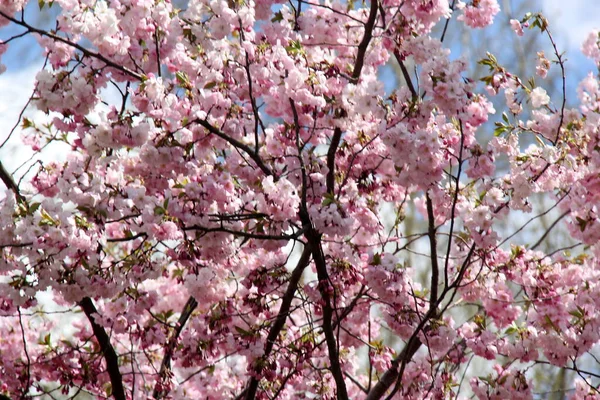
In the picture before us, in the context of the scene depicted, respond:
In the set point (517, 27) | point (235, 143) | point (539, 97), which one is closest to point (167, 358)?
point (235, 143)

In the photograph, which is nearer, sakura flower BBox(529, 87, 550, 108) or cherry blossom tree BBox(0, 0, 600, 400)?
cherry blossom tree BBox(0, 0, 600, 400)

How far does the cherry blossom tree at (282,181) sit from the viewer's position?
325cm

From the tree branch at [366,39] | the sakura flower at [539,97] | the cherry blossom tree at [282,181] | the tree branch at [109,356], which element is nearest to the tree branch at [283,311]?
the cherry blossom tree at [282,181]

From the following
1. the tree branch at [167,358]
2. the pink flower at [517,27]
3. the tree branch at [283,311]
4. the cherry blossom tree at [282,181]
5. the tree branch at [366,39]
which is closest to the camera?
the cherry blossom tree at [282,181]

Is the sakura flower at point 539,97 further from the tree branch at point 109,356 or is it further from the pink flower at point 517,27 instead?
the tree branch at point 109,356

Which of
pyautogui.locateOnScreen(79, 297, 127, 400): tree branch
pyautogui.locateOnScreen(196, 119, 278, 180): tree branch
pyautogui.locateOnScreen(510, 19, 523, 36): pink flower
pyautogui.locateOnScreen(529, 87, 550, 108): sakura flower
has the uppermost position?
pyautogui.locateOnScreen(510, 19, 523, 36): pink flower

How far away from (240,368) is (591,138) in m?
2.98

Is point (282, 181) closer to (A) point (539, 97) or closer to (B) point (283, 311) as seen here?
(B) point (283, 311)

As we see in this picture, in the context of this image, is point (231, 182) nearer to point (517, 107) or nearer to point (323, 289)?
point (323, 289)

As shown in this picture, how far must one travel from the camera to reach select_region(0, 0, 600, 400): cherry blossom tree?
3246mm

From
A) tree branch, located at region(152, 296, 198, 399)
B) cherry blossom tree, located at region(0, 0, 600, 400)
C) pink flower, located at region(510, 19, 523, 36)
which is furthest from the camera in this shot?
tree branch, located at region(152, 296, 198, 399)

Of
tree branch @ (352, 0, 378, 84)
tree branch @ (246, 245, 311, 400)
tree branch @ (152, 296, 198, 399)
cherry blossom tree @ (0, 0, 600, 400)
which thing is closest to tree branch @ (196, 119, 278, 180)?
cherry blossom tree @ (0, 0, 600, 400)

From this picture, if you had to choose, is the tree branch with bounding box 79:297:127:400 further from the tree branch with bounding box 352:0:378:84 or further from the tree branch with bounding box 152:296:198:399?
the tree branch with bounding box 352:0:378:84

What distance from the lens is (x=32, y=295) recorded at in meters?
3.21
